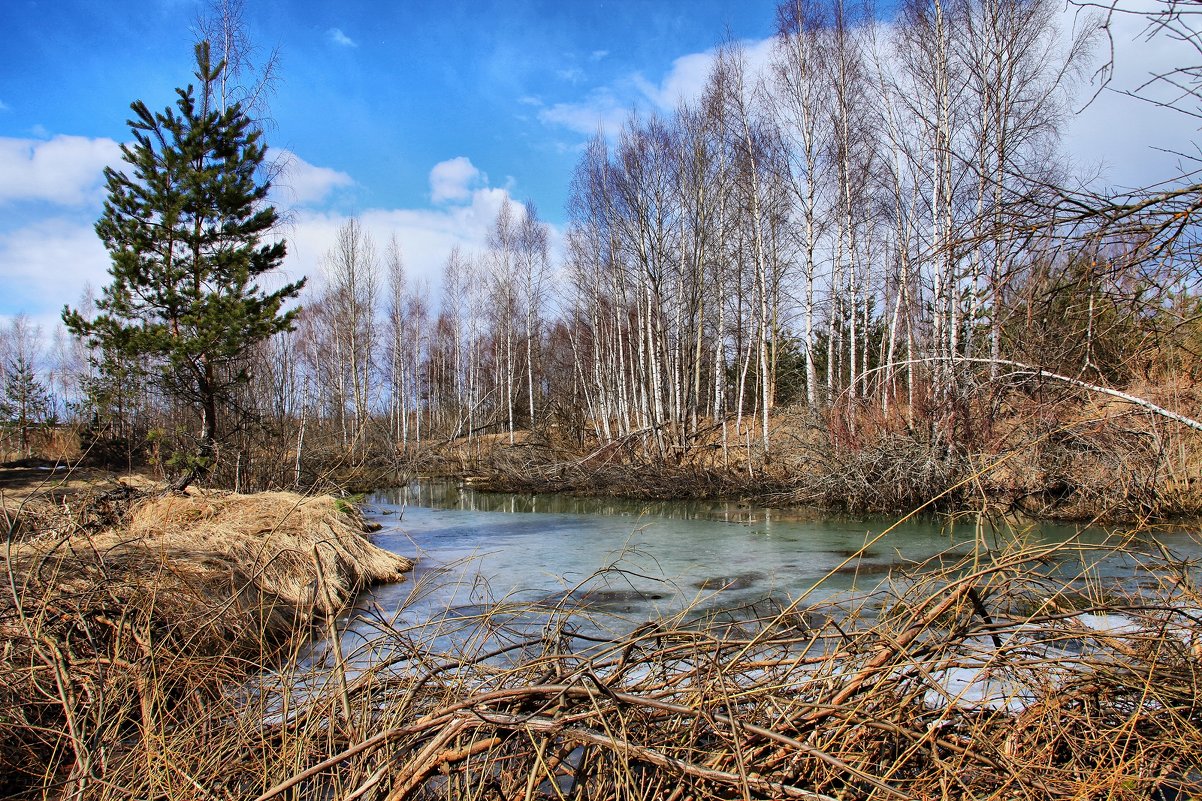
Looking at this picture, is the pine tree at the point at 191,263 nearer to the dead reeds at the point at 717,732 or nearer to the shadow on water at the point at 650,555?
the shadow on water at the point at 650,555

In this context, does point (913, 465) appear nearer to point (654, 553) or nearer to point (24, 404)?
point (654, 553)

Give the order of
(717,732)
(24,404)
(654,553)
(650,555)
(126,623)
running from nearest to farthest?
(717,732) → (126,623) → (650,555) → (654,553) → (24,404)

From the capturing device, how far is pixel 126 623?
382 centimetres

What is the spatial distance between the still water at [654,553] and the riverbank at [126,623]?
95 cm

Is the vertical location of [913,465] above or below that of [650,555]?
above

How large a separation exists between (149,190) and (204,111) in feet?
6.92

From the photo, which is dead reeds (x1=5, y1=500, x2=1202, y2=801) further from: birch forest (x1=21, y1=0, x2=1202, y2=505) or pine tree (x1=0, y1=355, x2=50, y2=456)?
pine tree (x1=0, y1=355, x2=50, y2=456)

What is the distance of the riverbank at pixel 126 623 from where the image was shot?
3.23 meters

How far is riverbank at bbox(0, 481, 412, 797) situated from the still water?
954mm

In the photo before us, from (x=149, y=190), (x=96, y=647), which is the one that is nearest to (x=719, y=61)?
(x=149, y=190)

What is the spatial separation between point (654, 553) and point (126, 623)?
7133 mm

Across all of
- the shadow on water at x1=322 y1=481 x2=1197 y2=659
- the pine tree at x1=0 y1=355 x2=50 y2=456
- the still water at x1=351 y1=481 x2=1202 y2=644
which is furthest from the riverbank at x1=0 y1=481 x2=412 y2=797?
the pine tree at x1=0 y1=355 x2=50 y2=456

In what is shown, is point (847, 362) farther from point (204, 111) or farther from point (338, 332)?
point (338, 332)

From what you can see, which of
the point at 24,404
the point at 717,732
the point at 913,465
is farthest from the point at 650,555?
the point at 24,404
